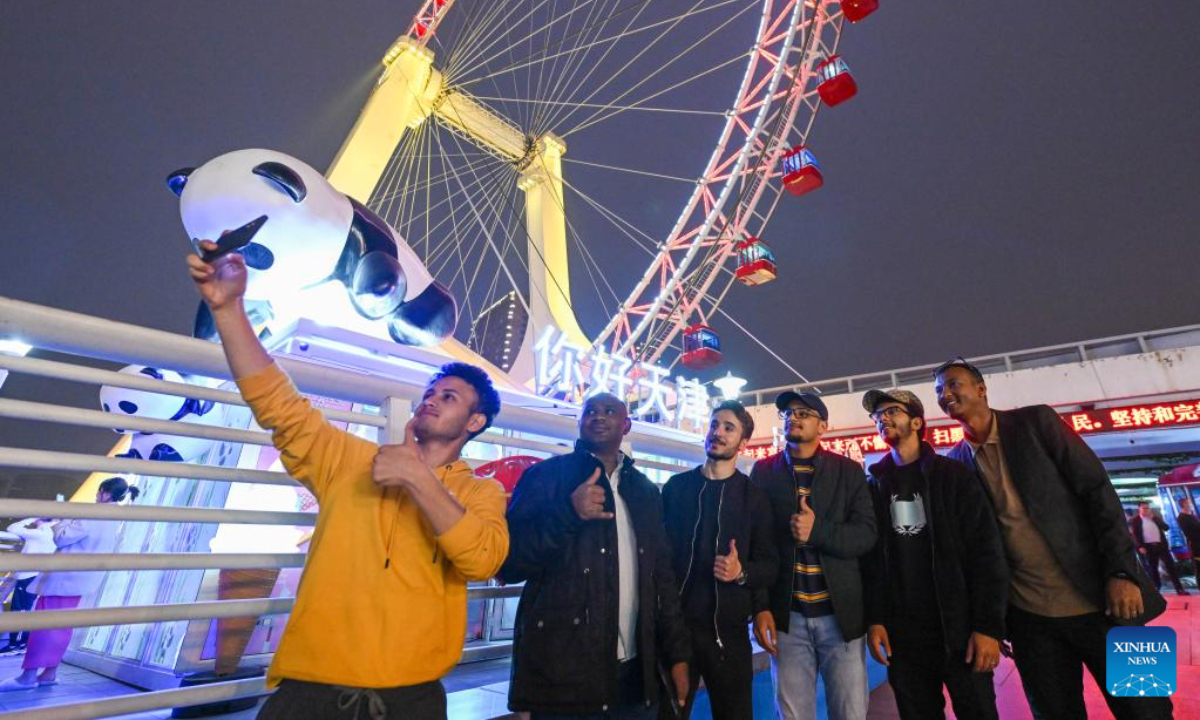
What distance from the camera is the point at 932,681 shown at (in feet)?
7.40

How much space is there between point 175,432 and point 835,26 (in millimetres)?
12197

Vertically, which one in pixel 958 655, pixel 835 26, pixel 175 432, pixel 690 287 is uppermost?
pixel 835 26

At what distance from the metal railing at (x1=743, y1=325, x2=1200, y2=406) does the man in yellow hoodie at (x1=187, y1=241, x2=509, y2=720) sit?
1062 cm

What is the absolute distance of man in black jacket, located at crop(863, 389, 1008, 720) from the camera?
2158 millimetres

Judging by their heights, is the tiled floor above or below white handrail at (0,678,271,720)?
Answer: below

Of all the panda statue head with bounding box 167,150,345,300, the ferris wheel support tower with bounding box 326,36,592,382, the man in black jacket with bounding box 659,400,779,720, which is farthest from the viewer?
the ferris wheel support tower with bounding box 326,36,592,382

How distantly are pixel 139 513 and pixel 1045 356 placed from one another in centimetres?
1673

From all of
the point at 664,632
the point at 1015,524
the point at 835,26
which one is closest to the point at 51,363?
the point at 664,632

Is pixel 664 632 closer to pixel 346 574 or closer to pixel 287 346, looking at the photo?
pixel 346 574

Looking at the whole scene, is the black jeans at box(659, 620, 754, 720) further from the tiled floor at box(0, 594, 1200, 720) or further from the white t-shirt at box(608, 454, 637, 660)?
the tiled floor at box(0, 594, 1200, 720)

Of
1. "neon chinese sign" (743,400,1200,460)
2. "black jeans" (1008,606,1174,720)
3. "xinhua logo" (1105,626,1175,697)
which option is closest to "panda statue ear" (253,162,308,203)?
"black jeans" (1008,606,1174,720)

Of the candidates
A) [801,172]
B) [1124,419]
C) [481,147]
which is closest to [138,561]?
[801,172]

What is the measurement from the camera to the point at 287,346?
3547 mm

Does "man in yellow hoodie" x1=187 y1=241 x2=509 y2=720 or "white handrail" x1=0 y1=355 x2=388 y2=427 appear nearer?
"man in yellow hoodie" x1=187 y1=241 x2=509 y2=720
